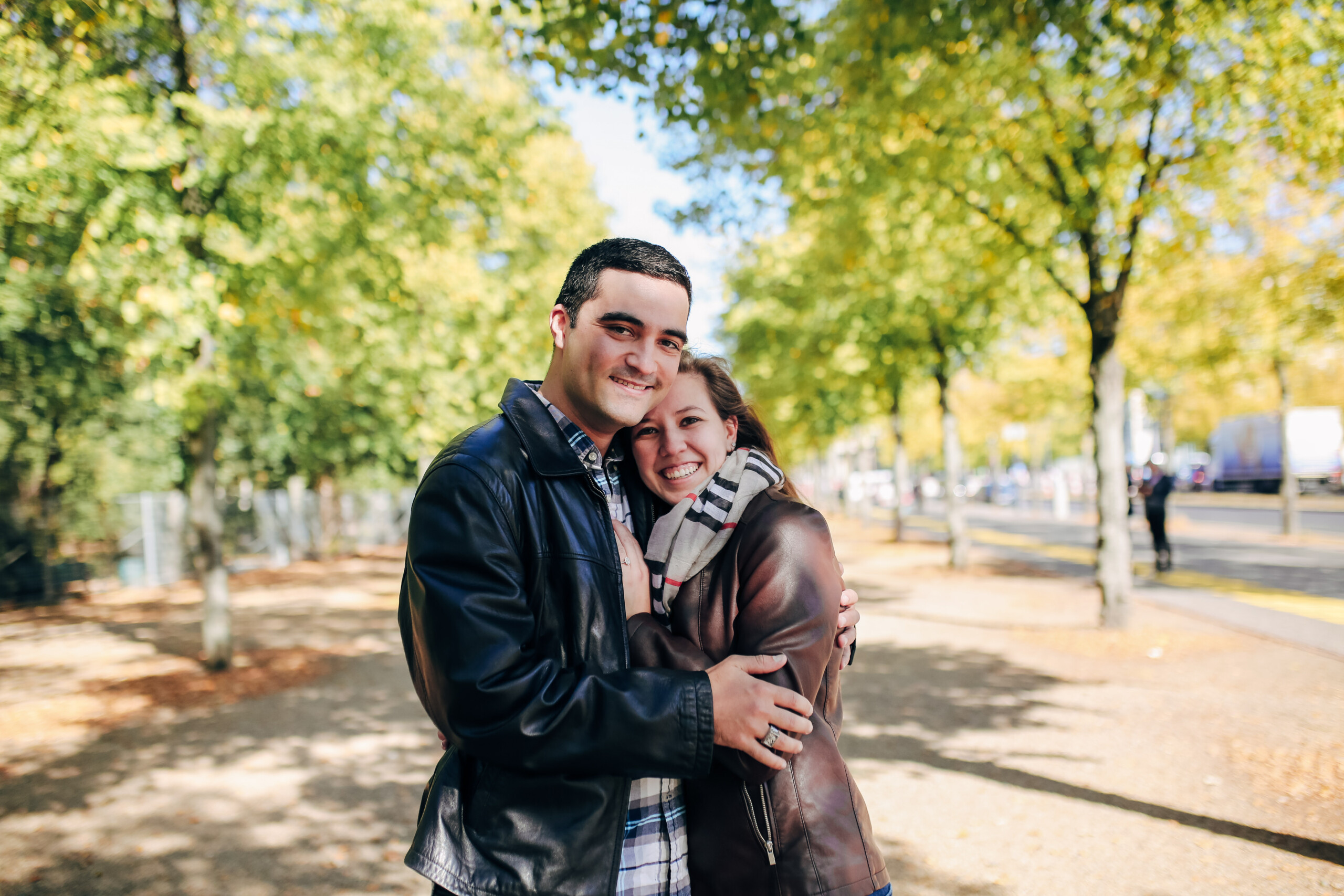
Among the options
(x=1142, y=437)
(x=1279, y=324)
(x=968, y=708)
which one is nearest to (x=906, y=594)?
(x=968, y=708)

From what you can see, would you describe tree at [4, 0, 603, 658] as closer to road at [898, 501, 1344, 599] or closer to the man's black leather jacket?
the man's black leather jacket

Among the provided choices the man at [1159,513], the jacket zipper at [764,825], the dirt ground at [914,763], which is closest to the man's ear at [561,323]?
the jacket zipper at [764,825]

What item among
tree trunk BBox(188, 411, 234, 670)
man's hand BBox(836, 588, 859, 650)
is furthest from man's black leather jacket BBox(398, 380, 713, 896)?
tree trunk BBox(188, 411, 234, 670)

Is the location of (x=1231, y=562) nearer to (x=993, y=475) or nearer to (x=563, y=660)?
(x=563, y=660)

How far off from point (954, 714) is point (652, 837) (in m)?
5.64

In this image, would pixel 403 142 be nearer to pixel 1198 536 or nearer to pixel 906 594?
pixel 906 594

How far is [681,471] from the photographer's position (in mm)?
1950

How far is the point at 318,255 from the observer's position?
8375 mm

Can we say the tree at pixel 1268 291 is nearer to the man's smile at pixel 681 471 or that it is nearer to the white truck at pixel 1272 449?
the man's smile at pixel 681 471

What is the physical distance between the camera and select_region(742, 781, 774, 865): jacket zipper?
164 cm

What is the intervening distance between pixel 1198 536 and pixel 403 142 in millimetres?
20522

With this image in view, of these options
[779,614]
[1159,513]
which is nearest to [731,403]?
[779,614]

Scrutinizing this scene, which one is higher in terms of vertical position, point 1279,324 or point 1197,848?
point 1279,324

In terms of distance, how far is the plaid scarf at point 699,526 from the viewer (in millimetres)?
1743
